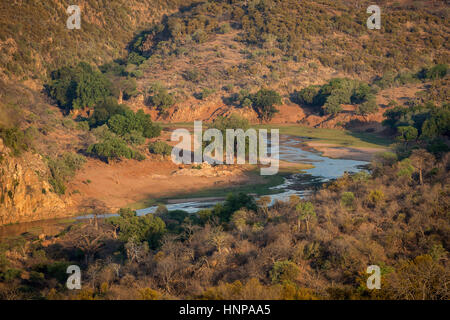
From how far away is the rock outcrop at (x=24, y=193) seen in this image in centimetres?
2720

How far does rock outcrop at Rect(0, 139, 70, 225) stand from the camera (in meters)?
27.2

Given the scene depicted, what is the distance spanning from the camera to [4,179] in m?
27.3

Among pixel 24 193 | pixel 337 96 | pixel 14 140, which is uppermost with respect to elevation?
pixel 337 96

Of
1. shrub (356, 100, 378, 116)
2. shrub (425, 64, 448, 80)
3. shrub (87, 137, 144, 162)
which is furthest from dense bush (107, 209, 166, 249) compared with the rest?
shrub (425, 64, 448, 80)

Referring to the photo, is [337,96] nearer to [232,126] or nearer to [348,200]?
[232,126]

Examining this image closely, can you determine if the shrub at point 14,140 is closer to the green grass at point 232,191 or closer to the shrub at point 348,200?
the green grass at point 232,191

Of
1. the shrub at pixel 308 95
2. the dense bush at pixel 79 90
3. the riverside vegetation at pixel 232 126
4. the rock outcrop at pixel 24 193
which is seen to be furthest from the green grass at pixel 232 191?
the dense bush at pixel 79 90

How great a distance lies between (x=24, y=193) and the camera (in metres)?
28.1

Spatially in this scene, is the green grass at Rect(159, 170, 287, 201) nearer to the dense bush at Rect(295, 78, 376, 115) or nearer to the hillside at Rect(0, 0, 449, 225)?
the hillside at Rect(0, 0, 449, 225)

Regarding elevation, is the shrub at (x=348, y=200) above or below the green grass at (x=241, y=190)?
above

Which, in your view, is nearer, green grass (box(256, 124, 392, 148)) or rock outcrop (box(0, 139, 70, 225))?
rock outcrop (box(0, 139, 70, 225))

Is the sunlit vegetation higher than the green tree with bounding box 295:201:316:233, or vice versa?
the green tree with bounding box 295:201:316:233

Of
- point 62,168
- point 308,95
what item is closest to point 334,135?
point 308,95
